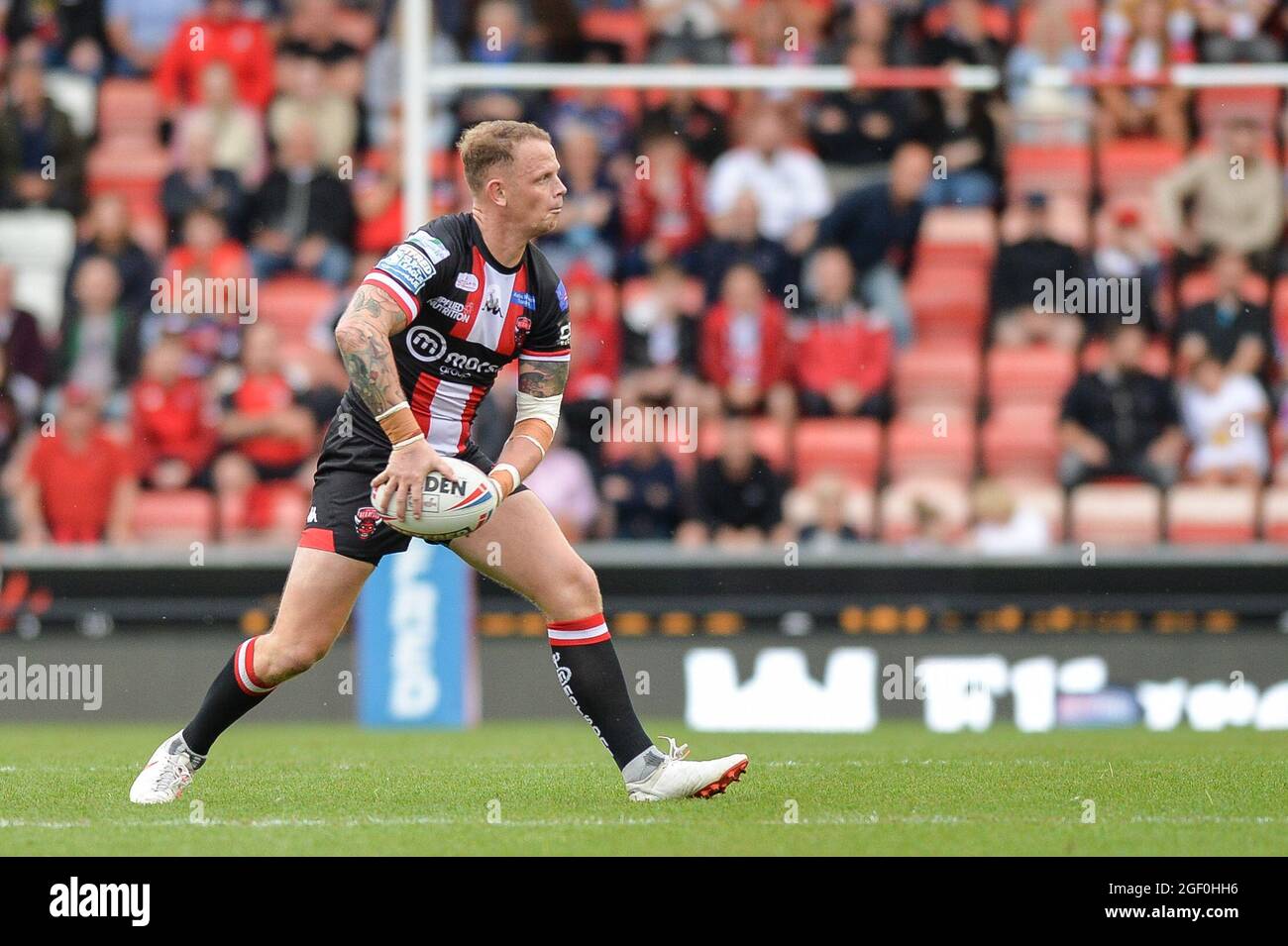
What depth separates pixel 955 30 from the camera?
517 inches

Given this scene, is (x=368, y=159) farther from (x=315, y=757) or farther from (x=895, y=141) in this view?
(x=315, y=757)

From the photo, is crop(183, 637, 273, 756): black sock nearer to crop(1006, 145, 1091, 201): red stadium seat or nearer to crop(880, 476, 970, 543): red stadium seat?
crop(880, 476, 970, 543): red stadium seat

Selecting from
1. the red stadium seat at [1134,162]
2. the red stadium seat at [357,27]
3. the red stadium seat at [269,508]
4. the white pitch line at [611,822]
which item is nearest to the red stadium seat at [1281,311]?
→ the red stadium seat at [1134,162]

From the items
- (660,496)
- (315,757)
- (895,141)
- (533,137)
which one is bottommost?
(315,757)

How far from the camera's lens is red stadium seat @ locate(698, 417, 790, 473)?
1186 cm

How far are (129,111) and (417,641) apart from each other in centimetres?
570

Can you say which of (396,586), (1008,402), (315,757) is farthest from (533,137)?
(1008,402)

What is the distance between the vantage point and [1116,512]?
1206 centimetres

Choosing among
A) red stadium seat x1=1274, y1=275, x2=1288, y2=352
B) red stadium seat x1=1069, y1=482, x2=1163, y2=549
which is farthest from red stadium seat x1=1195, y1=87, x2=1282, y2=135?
red stadium seat x1=1069, y1=482, x2=1163, y2=549

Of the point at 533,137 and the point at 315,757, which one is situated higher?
the point at 533,137

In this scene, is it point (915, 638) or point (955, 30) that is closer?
point (915, 638)

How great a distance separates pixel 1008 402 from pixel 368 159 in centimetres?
463

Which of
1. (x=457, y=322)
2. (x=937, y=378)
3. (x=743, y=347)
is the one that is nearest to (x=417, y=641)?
(x=743, y=347)

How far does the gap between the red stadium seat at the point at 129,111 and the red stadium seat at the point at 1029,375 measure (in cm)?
616
